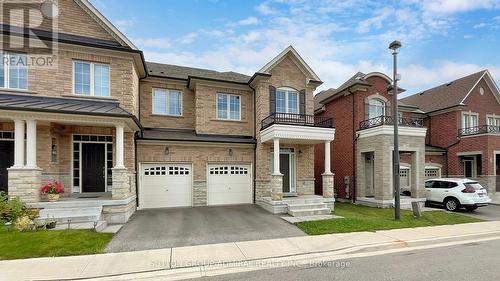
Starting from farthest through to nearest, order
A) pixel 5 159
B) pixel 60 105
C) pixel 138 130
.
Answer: pixel 138 130 → pixel 5 159 → pixel 60 105

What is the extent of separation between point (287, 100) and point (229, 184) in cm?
568

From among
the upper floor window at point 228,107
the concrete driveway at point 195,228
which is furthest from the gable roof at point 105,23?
the concrete driveway at point 195,228

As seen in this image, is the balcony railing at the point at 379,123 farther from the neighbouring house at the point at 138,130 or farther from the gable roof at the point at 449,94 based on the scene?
the gable roof at the point at 449,94

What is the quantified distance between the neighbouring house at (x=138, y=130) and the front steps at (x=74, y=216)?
5 cm

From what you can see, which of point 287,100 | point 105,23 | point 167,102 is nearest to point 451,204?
point 287,100

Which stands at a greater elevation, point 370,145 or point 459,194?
point 370,145

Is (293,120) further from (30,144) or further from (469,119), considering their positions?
(469,119)

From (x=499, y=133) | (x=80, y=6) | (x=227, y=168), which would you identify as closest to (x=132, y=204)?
(x=227, y=168)

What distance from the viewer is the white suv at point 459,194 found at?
13.1 metres

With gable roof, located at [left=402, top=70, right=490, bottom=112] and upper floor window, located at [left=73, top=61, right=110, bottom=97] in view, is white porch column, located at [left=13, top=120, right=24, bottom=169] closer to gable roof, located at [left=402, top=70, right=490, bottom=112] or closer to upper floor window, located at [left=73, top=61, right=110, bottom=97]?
upper floor window, located at [left=73, top=61, right=110, bottom=97]

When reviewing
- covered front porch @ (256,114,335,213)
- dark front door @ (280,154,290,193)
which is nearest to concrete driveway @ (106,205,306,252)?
covered front porch @ (256,114,335,213)

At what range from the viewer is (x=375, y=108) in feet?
54.7

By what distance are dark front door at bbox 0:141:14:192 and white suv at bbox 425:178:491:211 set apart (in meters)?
20.9

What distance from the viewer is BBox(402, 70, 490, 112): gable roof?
19844 millimetres
